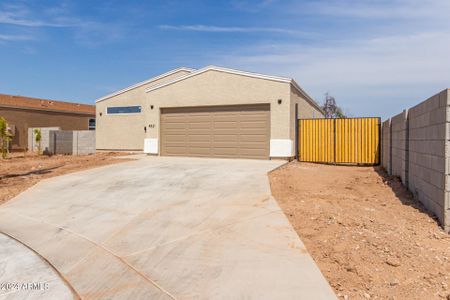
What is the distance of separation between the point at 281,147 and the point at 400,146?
629cm

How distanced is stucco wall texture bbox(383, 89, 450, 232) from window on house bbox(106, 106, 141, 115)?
55.5 ft

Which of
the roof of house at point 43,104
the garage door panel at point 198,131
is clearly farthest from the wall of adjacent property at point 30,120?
the garage door panel at point 198,131

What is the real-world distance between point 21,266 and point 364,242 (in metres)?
4.80

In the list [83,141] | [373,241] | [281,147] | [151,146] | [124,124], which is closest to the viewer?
[373,241]

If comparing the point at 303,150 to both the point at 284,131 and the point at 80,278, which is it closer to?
the point at 284,131

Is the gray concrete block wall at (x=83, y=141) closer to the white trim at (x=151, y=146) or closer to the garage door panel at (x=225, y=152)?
the white trim at (x=151, y=146)

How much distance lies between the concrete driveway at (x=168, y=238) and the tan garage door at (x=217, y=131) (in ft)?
18.0

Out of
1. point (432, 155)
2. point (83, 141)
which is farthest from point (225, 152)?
point (83, 141)

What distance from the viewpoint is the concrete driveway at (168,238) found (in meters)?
3.97

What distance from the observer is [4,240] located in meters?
6.06

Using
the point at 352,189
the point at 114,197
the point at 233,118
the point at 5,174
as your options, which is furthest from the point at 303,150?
the point at 5,174

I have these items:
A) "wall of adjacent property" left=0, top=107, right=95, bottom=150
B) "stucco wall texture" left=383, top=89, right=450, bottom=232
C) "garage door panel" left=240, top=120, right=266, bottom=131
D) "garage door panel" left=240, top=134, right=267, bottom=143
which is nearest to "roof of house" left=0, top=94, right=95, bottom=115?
"wall of adjacent property" left=0, top=107, right=95, bottom=150

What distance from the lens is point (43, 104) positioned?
30.1m

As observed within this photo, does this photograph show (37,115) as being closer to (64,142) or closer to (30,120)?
(30,120)
